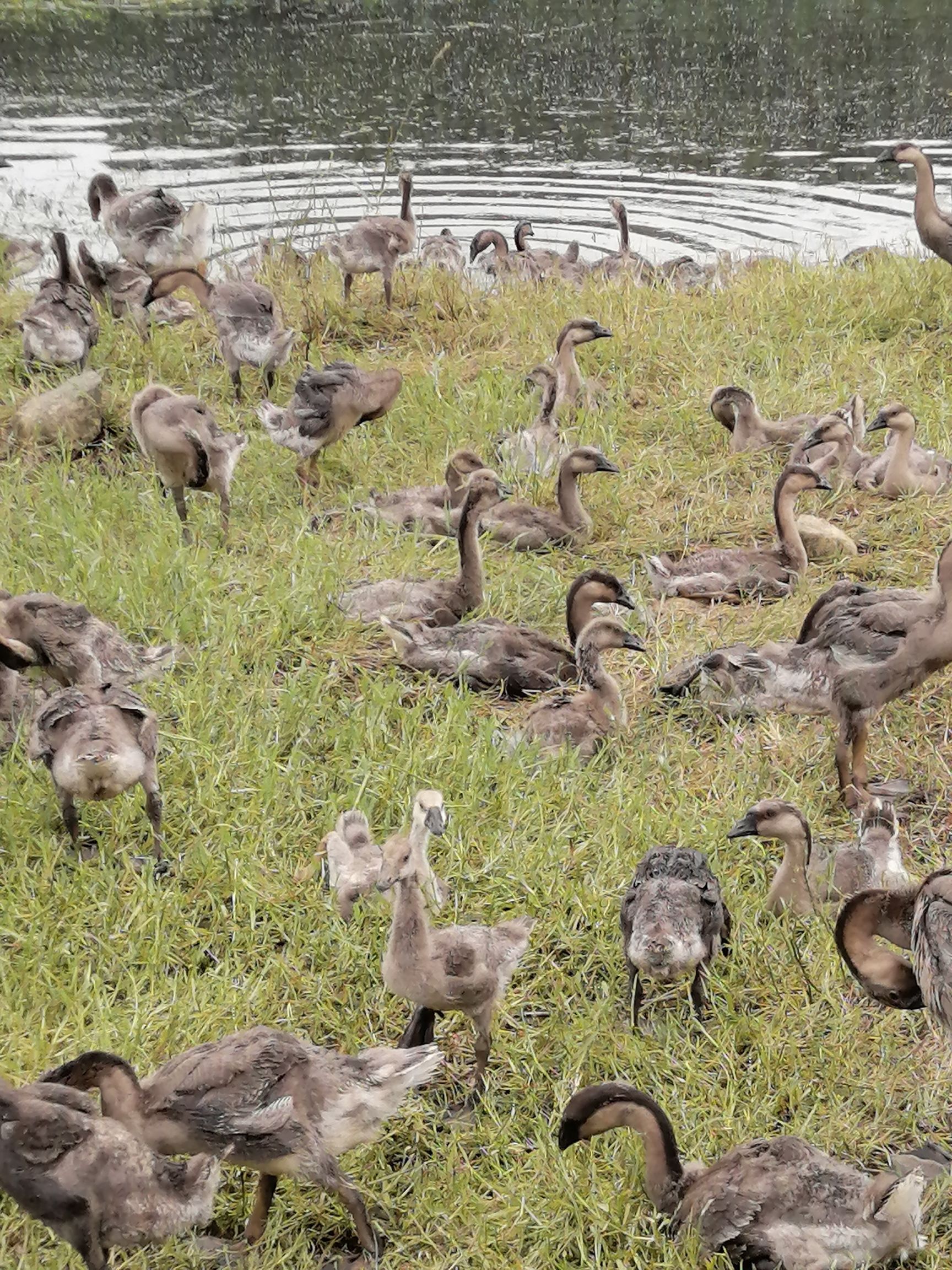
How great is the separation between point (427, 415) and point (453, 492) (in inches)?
54.3

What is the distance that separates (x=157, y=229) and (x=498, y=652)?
6626 millimetres

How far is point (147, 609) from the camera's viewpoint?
645cm

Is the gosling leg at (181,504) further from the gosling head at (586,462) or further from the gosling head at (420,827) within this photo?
the gosling head at (420,827)

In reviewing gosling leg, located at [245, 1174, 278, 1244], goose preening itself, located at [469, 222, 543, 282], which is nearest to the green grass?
gosling leg, located at [245, 1174, 278, 1244]

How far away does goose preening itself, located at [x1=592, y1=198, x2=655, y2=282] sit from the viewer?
12.5 meters

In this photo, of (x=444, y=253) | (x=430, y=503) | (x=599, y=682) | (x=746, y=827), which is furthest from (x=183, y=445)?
(x=444, y=253)

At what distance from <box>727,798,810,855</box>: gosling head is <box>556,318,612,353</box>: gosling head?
4.86m

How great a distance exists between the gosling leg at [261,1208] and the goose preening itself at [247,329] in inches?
248

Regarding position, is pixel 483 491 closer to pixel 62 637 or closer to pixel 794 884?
pixel 62 637

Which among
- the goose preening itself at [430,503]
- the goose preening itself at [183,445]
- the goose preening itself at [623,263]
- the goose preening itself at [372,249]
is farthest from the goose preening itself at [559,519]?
the goose preening itself at [623,263]

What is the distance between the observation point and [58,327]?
29.3 feet

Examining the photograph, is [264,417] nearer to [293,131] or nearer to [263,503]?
[263,503]

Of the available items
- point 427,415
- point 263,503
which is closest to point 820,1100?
point 263,503

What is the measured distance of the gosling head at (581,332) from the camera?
29.3ft
